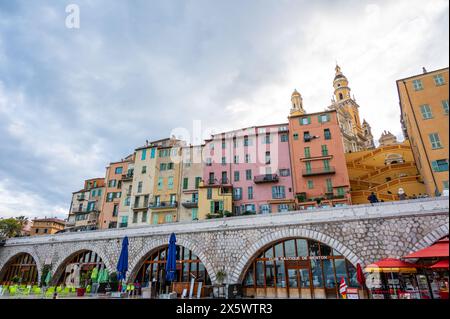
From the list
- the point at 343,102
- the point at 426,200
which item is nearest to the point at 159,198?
the point at 426,200

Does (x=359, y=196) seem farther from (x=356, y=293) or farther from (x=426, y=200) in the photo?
(x=356, y=293)

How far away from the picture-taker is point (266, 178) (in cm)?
2942

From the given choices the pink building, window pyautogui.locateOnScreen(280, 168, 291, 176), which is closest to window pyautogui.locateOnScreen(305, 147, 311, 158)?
the pink building

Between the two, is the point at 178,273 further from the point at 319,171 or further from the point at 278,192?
the point at 319,171

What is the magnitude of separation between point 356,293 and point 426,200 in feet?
18.9

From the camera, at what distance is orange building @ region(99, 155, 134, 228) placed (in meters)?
36.3

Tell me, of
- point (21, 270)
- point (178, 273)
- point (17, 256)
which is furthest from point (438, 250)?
point (17, 256)

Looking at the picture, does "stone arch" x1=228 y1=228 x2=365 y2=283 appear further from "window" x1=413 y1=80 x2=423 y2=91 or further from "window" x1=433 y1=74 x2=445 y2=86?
"window" x1=433 y1=74 x2=445 y2=86

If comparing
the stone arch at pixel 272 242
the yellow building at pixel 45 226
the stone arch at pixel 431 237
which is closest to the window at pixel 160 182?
the stone arch at pixel 272 242

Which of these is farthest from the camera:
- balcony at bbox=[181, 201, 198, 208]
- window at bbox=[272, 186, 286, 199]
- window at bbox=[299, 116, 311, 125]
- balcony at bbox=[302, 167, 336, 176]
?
balcony at bbox=[181, 201, 198, 208]

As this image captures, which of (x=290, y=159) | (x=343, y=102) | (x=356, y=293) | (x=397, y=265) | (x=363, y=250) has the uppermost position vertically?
(x=343, y=102)

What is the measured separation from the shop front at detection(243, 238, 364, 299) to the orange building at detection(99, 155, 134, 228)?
25258 mm

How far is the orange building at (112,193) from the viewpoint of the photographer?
3631 centimetres

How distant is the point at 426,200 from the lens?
501 inches
